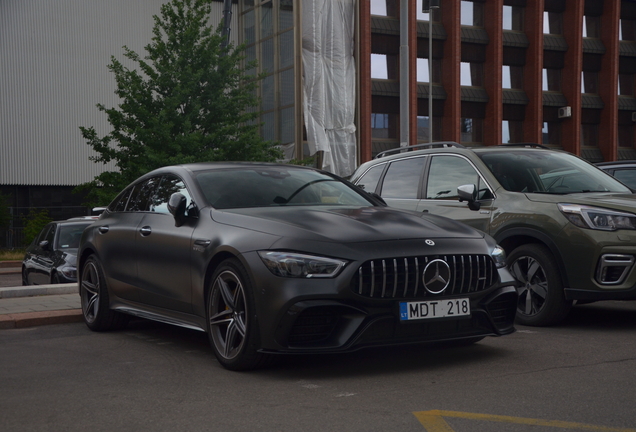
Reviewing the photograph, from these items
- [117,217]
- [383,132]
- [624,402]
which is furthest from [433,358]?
[383,132]

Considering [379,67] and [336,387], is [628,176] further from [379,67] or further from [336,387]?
[379,67]

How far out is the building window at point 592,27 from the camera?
4519cm

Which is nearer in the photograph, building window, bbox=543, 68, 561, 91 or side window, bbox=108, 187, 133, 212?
side window, bbox=108, 187, 133, 212

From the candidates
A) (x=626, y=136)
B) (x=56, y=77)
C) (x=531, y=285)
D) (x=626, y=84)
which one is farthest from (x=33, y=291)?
(x=626, y=84)

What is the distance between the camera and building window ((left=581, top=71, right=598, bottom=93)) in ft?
148

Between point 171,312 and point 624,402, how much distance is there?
344 centimetres

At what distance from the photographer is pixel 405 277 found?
5227mm

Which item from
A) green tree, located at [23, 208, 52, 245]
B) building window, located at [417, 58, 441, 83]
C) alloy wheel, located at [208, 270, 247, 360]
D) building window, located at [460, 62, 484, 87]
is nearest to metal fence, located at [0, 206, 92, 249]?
green tree, located at [23, 208, 52, 245]

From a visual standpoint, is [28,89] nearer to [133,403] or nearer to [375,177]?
[375,177]

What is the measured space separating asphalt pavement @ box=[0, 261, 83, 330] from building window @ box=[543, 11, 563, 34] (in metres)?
38.0

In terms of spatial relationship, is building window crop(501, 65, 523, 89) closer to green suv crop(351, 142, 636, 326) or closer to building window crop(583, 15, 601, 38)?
building window crop(583, 15, 601, 38)

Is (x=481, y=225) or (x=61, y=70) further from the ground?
(x=61, y=70)

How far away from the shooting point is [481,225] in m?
8.11

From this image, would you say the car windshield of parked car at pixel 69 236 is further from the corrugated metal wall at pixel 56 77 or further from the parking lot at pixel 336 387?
the corrugated metal wall at pixel 56 77
